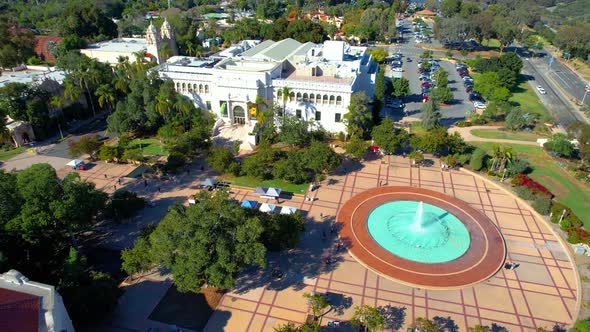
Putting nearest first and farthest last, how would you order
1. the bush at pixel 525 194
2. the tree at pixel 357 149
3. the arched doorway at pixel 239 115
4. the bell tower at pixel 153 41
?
the bush at pixel 525 194, the tree at pixel 357 149, the arched doorway at pixel 239 115, the bell tower at pixel 153 41

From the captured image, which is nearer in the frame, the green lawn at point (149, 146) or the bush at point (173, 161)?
the bush at point (173, 161)

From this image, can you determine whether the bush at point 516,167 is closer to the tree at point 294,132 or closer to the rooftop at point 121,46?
Result: the tree at point 294,132

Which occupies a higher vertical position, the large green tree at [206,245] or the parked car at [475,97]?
the large green tree at [206,245]

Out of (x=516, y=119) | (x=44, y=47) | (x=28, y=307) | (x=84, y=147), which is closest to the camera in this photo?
(x=28, y=307)

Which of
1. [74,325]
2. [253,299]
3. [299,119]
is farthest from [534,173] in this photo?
[74,325]

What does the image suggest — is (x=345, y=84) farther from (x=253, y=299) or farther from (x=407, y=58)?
(x=407, y=58)

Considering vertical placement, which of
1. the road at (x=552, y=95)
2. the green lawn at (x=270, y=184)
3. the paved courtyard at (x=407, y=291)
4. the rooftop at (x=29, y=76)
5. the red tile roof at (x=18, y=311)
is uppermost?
the rooftop at (x=29, y=76)

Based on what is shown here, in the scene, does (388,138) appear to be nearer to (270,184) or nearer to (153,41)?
(270,184)

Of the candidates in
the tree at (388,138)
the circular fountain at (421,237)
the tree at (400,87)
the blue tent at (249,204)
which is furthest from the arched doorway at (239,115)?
the tree at (400,87)

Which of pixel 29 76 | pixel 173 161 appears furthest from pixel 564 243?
pixel 29 76
